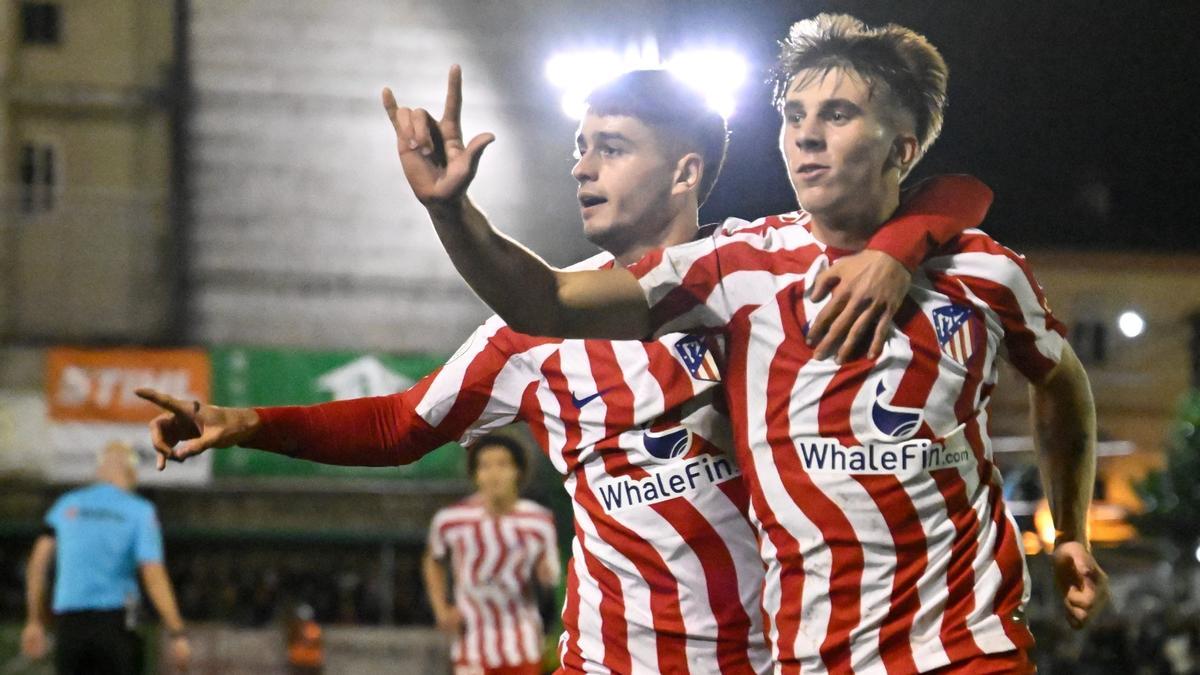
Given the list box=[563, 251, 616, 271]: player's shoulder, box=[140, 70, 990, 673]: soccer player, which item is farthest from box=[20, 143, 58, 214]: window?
box=[140, 70, 990, 673]: soccer player

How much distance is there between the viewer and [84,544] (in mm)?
7574

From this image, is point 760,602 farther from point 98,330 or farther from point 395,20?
point 395,20

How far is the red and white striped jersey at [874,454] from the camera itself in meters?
2.66

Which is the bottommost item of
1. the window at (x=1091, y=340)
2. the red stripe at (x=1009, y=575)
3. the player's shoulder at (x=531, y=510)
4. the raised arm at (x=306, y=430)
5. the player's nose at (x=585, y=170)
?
the player's shoulder at (x=531, y=510)

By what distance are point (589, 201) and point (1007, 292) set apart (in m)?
0.87

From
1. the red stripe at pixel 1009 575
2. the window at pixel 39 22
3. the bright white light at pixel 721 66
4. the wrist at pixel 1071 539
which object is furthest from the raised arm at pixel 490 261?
the window at pixel 39 22

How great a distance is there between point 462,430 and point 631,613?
540mm

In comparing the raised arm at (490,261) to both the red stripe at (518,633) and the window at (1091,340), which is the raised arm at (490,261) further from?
the window at (1091,340)

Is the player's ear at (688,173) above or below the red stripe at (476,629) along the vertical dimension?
above

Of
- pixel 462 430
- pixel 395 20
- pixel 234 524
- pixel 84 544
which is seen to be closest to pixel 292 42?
pixel 395 20

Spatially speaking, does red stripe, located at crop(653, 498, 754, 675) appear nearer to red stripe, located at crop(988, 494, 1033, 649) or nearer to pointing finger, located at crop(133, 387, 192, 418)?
red stripe, located at crop(988, 494, 1033, 649)

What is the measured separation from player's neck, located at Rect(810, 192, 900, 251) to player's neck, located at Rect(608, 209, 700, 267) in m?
0.52

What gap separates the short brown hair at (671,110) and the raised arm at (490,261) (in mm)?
661

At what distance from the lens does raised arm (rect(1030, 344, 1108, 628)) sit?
301cm
